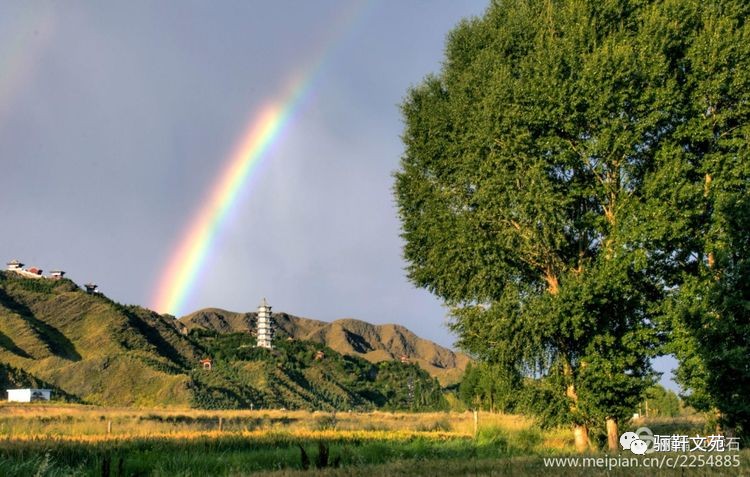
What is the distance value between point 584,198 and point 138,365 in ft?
289

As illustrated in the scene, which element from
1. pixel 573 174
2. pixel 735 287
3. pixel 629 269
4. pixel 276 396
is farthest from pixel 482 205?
pixel 276 396

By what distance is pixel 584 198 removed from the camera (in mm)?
23109

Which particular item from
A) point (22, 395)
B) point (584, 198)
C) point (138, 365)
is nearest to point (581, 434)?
point (584, 198)

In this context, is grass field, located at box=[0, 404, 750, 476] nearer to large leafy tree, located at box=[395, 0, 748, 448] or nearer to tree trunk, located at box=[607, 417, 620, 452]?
tree trunk, located at box=[607, 417, 620, 452]

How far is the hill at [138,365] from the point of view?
90.9 metres

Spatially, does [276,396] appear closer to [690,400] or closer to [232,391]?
[232,391]

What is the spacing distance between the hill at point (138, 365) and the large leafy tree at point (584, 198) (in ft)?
236

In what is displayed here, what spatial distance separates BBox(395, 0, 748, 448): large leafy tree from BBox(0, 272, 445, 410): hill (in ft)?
236

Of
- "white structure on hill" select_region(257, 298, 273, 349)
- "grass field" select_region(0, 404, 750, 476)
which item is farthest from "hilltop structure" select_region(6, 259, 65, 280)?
"grass field" select_region(0, 404, 750, 476)

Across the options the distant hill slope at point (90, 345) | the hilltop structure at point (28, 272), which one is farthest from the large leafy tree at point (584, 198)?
the hilltop structure at point (28, 272)

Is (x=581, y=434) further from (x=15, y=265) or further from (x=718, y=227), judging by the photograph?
(x=15, y=265)

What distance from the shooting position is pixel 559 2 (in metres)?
25.7

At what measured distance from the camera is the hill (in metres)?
90.9

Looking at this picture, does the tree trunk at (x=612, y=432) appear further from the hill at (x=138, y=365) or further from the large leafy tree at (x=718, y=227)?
the hill at (x=138, y=365)
